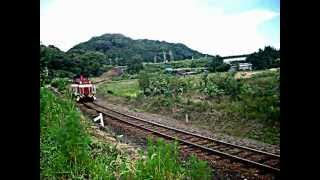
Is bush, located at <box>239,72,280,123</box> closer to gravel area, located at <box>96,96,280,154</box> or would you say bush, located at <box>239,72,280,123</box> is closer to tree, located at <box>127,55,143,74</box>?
gravel area, located at <box>96,96,280,154</box>

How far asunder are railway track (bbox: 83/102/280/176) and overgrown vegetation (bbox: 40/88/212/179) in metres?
0.17

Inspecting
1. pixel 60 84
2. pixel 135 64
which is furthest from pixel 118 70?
pixel 60 84

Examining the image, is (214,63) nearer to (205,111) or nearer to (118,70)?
(205,111)

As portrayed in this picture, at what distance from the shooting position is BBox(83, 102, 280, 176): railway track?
7.91ft

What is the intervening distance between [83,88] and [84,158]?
1.44ft

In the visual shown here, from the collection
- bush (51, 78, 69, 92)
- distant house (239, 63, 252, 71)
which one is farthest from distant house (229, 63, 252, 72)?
bush (51, 78, 69, 92)

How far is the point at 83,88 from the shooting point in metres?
2.31
